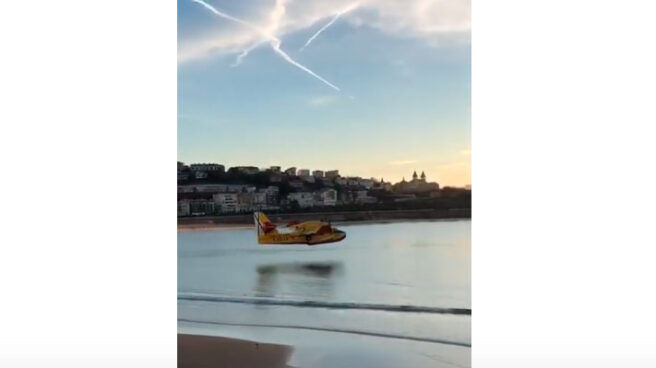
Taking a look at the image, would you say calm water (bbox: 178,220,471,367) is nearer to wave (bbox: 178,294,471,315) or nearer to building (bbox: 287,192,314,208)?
wave (bbox: 178,294,471,315)

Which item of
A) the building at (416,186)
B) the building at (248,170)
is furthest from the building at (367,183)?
the building at (248,170)

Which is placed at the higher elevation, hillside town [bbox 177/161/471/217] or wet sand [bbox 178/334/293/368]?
hillside town [bbox 177/161/471/217]

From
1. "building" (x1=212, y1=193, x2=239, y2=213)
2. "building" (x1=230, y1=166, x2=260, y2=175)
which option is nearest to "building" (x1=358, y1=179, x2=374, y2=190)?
"building" (x1=230, y1=166, x2=260, y2=175)

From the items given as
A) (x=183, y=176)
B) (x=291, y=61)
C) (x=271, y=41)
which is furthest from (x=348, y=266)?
(x=271, y=41)

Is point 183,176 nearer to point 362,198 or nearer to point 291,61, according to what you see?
point 291,61

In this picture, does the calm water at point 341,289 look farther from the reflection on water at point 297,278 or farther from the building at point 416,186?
the building at point 416,186
